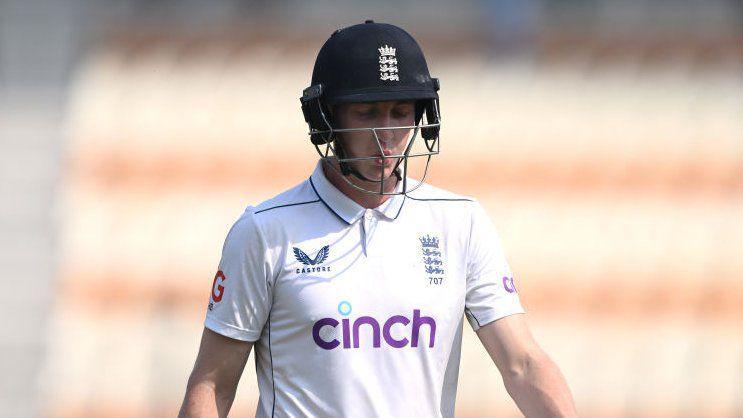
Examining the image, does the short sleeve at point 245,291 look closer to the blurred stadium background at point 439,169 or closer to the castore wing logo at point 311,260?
the castore wing logo at point 311,260

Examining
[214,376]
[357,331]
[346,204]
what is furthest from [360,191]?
[214,376]

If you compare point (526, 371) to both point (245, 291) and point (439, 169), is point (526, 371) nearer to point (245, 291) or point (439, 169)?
point (245, 291)

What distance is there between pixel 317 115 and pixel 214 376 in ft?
1.78

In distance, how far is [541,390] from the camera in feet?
7.48

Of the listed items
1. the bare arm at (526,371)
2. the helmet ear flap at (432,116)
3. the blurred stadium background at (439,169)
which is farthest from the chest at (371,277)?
the blurred stadium background at (439,169)

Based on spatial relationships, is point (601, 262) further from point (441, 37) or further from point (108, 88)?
point (108, 88)

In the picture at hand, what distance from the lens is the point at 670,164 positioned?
20.5ft

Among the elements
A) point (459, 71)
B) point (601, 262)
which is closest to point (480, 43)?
point (459, 71)

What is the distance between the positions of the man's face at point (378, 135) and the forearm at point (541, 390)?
46 centimetres

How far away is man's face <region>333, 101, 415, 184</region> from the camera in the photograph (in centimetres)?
226

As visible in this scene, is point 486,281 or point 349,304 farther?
point 486,281

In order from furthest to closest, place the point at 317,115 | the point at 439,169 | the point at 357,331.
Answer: the point at 439,169 < the point at 317,115 < the point at 357,331

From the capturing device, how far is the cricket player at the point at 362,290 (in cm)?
225

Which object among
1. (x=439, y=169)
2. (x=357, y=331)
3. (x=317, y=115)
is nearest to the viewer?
(x=357, y=331)
